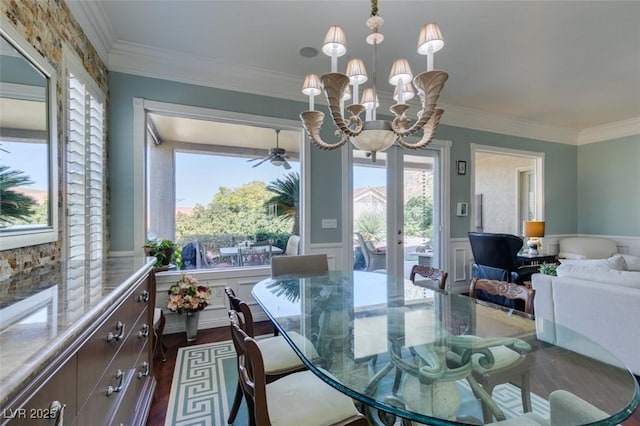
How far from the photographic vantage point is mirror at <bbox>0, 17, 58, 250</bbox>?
134cm

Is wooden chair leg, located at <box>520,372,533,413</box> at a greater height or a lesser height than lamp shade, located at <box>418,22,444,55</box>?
lesser

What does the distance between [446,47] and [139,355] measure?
349 centimetres

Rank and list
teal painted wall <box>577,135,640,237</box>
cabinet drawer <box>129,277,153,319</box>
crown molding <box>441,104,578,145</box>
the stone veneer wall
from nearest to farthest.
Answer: the stone veneer wall → cabinet drawer <box>129,277,153,319</box> → crown molding <box>441,104,578,145</box> → teal painted wall <box>577,135,640,237</box>

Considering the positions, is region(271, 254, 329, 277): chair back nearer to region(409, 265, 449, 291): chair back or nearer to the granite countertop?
region(409, 265, 449, 291): chair back

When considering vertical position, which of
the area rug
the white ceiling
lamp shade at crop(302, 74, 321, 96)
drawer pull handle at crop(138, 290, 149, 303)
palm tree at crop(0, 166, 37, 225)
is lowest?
the area rug

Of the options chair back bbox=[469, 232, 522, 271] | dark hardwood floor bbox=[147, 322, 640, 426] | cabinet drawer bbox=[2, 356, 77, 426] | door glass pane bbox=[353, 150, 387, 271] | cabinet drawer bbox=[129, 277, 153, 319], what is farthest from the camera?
door glass pane bbox=[353, 150, 387, 271]

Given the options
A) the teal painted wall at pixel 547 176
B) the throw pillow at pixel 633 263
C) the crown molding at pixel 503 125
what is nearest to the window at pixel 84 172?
the crown molding at pixel 503 125

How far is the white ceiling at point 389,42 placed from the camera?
2.42m

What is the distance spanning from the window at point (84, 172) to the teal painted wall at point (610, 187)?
7445 mm

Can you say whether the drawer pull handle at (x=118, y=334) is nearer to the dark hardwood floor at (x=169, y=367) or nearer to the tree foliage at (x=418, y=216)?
the dark hardwood floor at (x=169, y=367)

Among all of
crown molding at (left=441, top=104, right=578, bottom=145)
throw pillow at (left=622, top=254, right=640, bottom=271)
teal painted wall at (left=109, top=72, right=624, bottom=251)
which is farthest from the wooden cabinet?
throw pillow at (left=622, top=254, right=640, bottom=271)

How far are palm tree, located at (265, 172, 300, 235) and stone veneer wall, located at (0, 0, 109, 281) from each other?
84.7 inches

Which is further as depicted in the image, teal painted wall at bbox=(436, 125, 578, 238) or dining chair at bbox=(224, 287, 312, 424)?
teal painted wall at bbox=(436, 125, 578, 238)

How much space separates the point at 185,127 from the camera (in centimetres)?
358
